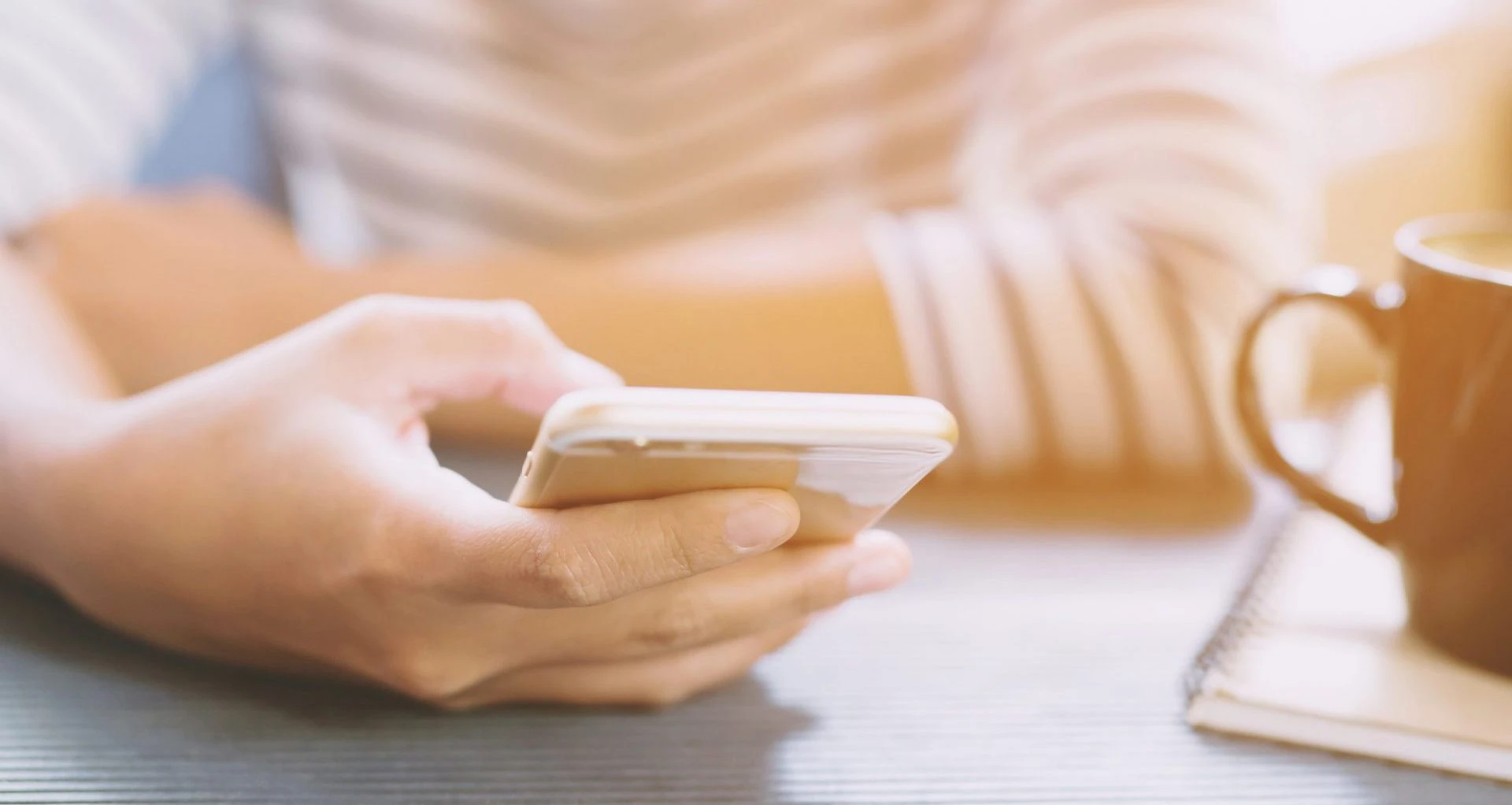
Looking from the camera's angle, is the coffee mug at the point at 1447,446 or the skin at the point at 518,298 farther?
the skin at the point at 518,298

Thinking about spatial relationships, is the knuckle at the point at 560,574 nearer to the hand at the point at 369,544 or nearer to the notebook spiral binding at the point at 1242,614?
the hand at the point at 369,544

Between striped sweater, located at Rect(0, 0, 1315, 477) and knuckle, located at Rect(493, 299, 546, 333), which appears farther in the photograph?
striped sweater, located at Rect(0, 0, 1315, 477)

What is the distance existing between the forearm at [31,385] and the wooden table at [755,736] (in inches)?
1.5

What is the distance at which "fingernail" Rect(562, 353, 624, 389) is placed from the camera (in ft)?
1.01

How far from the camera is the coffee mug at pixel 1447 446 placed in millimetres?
294

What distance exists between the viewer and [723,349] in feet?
1.59

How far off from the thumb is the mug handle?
0.67 ft

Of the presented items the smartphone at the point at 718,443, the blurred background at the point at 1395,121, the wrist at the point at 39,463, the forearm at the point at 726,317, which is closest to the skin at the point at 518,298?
the forearm at the point at 726,317

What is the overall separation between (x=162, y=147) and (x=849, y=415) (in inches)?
21.8

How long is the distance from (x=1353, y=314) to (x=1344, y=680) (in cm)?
11

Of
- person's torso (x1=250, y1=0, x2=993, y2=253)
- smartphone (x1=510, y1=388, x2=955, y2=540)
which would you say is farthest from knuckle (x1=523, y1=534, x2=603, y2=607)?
person's torso (x1=250, y1=0, x2=993, y2=253)

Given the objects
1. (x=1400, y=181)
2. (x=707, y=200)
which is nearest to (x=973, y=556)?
(x=707, y=200)

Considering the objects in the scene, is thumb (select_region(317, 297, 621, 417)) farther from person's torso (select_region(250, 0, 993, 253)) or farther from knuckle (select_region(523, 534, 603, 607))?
person's torso (select_region(250, 0, 993, 253))

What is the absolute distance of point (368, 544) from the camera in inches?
10.5
